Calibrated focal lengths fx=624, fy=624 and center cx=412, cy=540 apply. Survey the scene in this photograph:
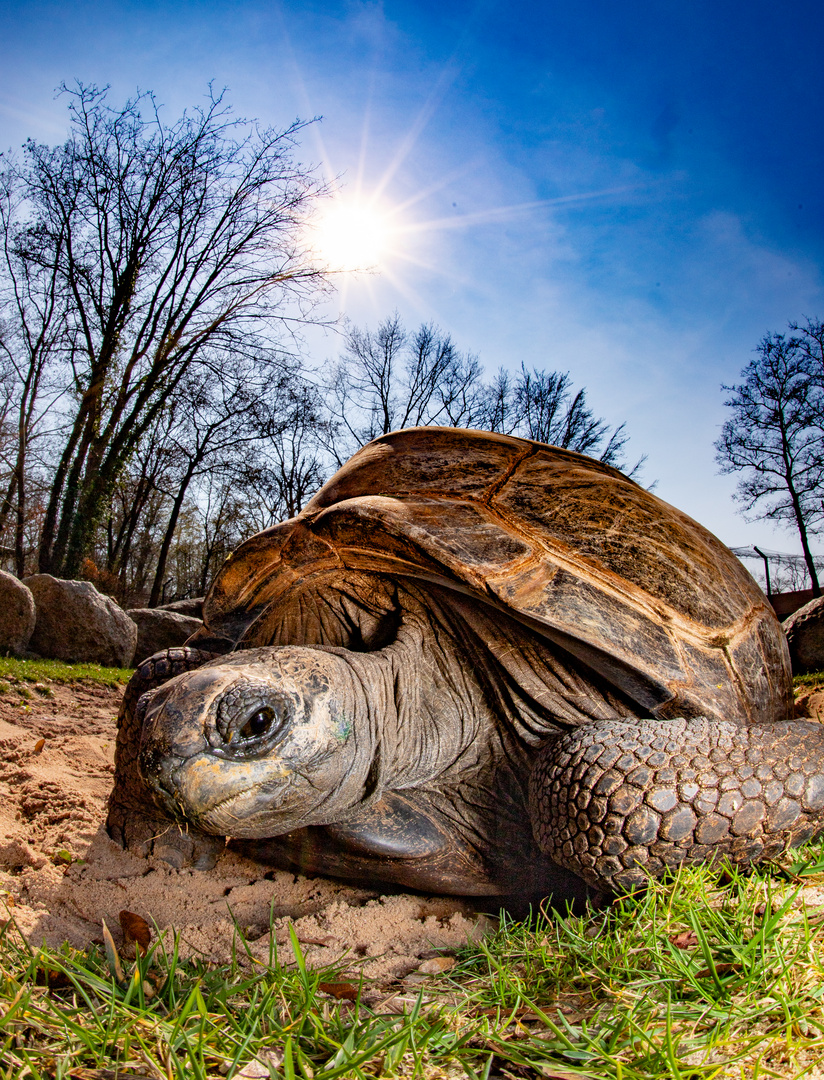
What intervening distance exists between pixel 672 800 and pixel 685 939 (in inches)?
14.4

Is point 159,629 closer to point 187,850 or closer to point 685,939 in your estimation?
point 187,850

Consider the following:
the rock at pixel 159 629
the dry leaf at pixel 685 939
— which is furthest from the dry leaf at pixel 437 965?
the rock at pixel 159 629

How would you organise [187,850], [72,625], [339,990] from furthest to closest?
[72,625], [187,850], [339,990]

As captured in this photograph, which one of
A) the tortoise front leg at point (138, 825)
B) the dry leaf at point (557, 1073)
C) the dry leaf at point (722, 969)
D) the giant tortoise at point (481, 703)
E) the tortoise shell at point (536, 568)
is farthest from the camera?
the tortoise front leg at point (138, 825)

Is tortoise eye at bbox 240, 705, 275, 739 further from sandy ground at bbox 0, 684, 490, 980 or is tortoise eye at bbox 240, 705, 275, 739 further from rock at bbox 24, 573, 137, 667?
rock at bbox 24, 573, 137, 667

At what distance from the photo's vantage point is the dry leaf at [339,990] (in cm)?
159

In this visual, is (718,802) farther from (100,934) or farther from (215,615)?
(215,615)

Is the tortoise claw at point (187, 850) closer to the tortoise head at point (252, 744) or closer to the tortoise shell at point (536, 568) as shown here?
the tortoise head at point (252, 744)

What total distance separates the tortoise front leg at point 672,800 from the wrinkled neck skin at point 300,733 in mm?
547

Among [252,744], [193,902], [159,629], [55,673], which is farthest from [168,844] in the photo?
[159,629]

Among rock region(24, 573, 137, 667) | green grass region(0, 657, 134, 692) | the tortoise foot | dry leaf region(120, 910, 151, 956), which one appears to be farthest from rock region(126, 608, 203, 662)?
dry leaf region(120, 910, 151, 956)

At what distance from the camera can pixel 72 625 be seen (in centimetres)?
975

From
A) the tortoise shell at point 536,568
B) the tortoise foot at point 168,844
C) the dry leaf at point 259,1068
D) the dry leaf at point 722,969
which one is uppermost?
the tortoise shell at point 536,568

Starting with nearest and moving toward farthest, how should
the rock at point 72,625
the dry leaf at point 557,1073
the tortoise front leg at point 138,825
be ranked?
the dry leaf at point 557,1073
the tortoise front leg at point 138,825
the rock at point 72,625
